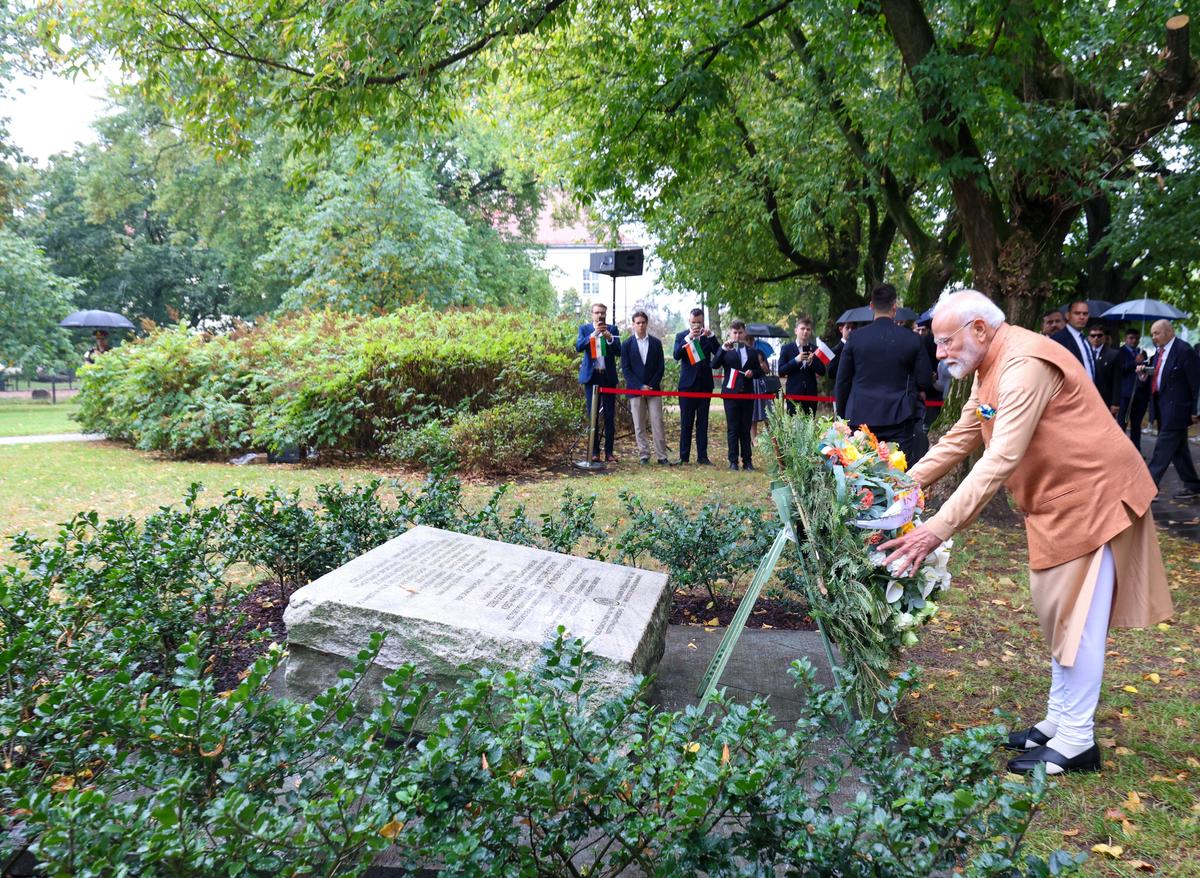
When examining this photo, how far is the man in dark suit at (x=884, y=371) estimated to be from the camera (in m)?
7.64

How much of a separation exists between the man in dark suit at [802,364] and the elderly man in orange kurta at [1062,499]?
7876 millimetres

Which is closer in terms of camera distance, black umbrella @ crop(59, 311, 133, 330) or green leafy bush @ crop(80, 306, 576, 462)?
green leafy bush @ crop(80, 306, 576, 462)

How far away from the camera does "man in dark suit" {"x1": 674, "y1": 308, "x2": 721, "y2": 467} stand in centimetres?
1223

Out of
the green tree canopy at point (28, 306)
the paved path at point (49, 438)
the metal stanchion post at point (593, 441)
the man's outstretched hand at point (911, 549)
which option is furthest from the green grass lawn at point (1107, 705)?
the green tree canopy at point (28, 306)

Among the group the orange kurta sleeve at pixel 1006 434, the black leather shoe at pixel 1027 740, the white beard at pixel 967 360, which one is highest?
the white beard at pixel 967 360

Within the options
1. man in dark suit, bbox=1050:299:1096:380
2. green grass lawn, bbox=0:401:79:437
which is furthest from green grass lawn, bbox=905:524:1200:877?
green grass lawn, bbox=0:401:79:437

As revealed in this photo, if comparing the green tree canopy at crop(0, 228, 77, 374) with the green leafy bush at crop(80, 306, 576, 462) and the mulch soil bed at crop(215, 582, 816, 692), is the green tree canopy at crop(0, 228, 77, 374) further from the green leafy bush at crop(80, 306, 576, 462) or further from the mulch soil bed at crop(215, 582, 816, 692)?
the mulch soil bed at crop(215, 582, 816, 692)

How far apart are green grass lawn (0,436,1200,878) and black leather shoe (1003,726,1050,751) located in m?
0.10

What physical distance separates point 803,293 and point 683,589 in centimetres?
2021

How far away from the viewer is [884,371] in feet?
25.2

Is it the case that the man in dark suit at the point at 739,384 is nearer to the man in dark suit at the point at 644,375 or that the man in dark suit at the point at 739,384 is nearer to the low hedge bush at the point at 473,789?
the man in dark suit at the point at 644,375

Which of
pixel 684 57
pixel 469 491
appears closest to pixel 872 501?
pixel 684 57

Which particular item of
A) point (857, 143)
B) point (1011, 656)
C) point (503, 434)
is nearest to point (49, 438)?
point (503, 434)

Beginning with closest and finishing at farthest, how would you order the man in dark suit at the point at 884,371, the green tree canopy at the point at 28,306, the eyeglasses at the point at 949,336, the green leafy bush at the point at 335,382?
1. the eyeglasses at the point at 949,336
2. the man in dark suit at the point at 884,371
3. the green leafy bush at the point at 335,382
4. the green tree canopy at the point at 28,306
